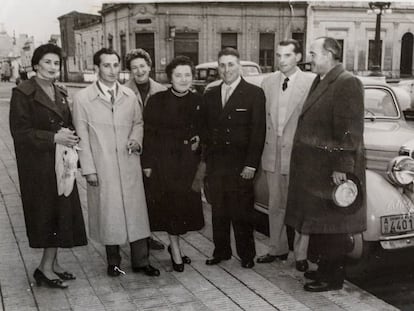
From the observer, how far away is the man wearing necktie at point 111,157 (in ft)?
9.96

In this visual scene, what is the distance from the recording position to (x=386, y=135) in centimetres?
354

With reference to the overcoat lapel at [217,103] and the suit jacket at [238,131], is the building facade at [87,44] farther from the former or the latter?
the suit jacket at [238,131]

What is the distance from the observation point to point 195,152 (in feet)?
10.5

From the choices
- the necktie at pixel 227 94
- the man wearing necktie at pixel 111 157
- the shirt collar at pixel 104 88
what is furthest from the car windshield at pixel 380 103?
the shirt collar at pixel 104 88

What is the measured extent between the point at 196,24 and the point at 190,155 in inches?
86.9

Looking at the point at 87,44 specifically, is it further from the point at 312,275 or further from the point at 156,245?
the point at 312,275

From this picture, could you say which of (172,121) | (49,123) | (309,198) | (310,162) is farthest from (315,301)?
(49,123)

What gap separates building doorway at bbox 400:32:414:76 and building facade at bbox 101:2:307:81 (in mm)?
868

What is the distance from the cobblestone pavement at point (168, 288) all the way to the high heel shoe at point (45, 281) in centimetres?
3

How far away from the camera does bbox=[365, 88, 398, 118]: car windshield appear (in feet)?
13.4

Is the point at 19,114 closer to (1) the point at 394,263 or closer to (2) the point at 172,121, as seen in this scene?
(2) the point at 172,121

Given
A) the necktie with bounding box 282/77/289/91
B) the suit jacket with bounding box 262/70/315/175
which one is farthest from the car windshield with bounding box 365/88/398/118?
the necktie with bounding box 282/77/289/91

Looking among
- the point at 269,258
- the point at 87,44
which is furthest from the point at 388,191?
the point at 87,44

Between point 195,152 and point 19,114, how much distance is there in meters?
1.09
